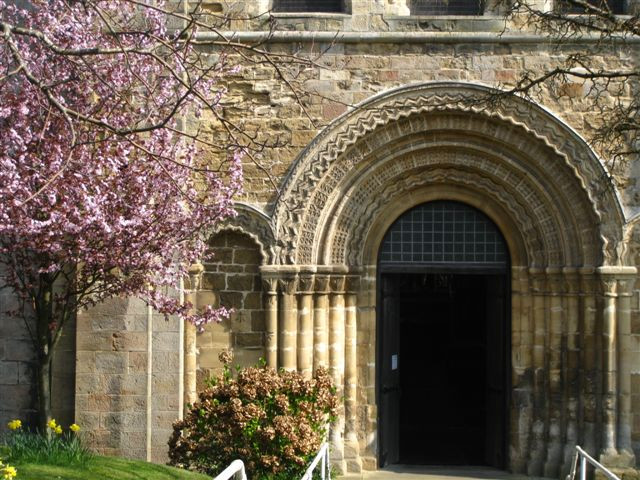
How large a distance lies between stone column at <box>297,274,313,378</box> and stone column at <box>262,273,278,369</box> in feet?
0.97

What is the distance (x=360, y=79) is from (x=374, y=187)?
55.2 inches

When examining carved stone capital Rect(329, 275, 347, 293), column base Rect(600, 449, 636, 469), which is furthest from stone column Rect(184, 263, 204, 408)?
column base Rect(600, 449, 636, 469)

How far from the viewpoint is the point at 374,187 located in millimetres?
13312

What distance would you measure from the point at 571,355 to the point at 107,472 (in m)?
5.99

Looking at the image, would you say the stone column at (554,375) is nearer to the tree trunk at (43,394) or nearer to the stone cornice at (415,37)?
the stone cornice at (415,37)

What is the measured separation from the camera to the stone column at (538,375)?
514 inches

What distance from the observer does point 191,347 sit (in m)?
13.0

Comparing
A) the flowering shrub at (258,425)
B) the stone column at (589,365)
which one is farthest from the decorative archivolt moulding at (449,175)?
the flowering shrub at (258,425)

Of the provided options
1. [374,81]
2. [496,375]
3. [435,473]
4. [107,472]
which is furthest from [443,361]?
[107,472]

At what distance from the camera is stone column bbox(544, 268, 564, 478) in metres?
12.9

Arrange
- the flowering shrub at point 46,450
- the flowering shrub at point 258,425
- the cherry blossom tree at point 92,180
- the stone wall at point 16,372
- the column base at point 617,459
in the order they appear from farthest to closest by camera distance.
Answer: the stone wall at point 16,372, the column base at point 617,459, the flowering shrub at point 258,425, the flowering shrub at point 46,450, the cherry blossom tree at point 92,180

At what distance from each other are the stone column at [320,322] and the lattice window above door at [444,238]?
1040 mm

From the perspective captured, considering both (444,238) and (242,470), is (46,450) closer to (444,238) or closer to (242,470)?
(242,470)

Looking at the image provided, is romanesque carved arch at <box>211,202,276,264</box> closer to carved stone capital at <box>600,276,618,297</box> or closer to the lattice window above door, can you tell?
the lattice window above door
